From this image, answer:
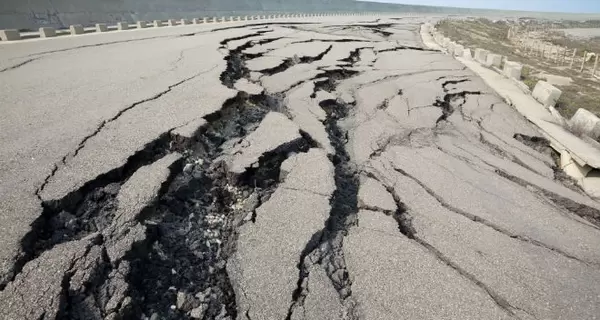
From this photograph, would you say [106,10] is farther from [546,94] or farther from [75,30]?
[546,94]

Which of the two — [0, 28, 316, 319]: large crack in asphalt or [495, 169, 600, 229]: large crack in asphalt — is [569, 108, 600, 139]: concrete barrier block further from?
[0, 28, 316, 319]: large crack in asphalt

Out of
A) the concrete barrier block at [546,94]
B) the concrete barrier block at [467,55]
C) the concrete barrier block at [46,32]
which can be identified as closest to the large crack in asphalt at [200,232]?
the concrete barrier block at [546,94]

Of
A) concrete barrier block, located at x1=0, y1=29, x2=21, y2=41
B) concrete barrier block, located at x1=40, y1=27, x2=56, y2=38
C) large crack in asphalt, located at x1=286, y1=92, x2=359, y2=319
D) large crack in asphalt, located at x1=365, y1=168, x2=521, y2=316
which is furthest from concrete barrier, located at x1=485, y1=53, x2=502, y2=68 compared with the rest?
concrete barrier block, located at x1=0, y1=29, x2=21, y2=41

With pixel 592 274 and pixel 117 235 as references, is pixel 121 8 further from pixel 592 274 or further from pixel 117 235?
pixel 592 274

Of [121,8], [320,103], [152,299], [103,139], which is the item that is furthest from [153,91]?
[121,8]

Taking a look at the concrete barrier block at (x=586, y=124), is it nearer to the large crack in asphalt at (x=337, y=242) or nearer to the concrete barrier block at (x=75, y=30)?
the large crack in asphalt at (x=337, y=242)

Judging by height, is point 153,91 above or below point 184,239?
above

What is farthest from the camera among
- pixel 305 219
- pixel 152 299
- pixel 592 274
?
pixel 305 219
